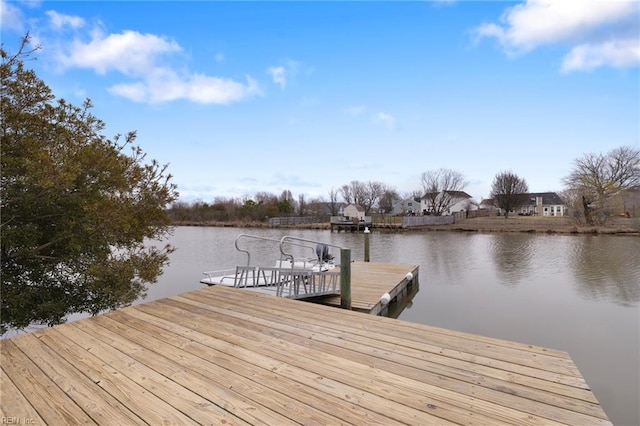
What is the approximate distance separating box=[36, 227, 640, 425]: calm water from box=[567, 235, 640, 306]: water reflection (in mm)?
23

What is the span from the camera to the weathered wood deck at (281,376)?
1.72 meters

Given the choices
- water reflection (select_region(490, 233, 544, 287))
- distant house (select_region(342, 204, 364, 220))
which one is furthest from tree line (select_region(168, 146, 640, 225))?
water reflection (select_region(490, 233, 544, 287))

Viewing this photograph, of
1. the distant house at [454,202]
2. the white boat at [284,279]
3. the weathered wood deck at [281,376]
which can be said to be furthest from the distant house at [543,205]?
the weathered wood deck at [281,376]

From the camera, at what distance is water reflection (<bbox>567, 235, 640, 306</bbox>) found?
7934mm

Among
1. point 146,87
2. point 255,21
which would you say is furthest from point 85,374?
point 146,87

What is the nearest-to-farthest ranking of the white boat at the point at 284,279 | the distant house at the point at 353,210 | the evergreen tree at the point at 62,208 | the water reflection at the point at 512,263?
1. the evergreen tree at the point at 62,208
2. the white boat at the point at 284,279
3. the water reflection at the point at 512,263
4. the distant house at the point at 353,210

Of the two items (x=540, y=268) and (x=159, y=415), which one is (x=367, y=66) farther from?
(x=159, y=415)

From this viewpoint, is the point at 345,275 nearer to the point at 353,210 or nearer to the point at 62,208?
the point at 62,208

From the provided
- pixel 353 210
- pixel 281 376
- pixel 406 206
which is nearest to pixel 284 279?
pixel 281 376

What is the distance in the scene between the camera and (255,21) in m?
9.06

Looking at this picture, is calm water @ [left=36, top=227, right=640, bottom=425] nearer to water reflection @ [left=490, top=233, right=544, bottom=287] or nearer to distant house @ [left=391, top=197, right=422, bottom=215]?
water reflection @ [left=490, top=233, right=544, bottom=287]

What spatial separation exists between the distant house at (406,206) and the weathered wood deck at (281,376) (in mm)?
58510

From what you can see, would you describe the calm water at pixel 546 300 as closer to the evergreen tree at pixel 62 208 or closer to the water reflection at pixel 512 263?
the water reflection at pixel 512 263

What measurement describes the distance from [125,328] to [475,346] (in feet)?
9.71
